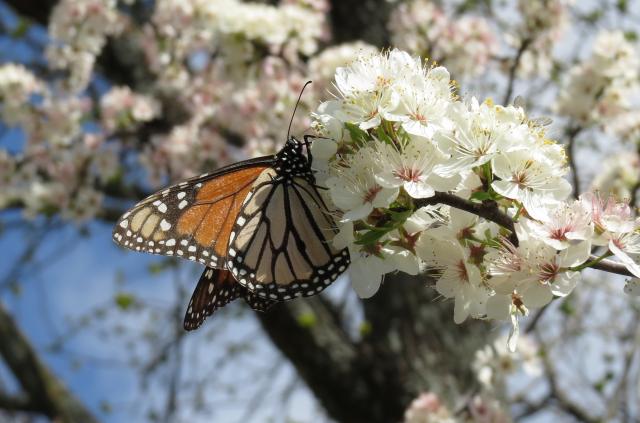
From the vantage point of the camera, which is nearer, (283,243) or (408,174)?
(408,174)

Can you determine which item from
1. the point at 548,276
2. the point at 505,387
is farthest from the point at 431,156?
the point at 505,387

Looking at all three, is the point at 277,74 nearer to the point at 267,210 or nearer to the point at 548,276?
the point at 267,210

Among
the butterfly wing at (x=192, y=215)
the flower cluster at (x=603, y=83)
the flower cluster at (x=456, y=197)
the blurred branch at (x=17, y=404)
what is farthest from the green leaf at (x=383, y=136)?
the blurred branch at (x=17, y=404)

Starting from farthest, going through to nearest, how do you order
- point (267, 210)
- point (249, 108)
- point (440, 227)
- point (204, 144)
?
point (204, 144) → point (249, 108) → point (267, 210) → point (440, 227)

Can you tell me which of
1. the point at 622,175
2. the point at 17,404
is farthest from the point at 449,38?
the point at 17,404

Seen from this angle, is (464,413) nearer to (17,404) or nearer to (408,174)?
(408,174)

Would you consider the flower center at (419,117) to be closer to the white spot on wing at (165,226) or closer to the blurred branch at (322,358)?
the white spot on wing at (165,226)

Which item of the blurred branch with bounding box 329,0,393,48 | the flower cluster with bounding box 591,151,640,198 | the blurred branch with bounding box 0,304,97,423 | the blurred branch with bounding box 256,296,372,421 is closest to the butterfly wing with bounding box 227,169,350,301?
the flower cluster with bounding box 591,151,640,198
